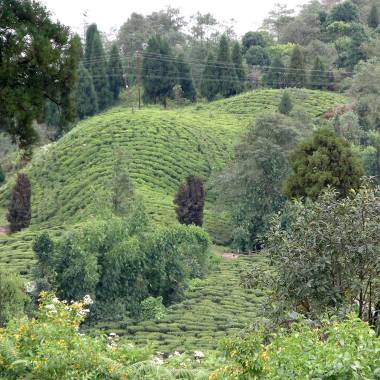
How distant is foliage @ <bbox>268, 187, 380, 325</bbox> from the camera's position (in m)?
11.2

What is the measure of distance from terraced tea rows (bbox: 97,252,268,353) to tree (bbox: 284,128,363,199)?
386 centimetres

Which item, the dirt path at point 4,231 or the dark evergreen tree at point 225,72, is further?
the dark evergreen tree at point 225,72

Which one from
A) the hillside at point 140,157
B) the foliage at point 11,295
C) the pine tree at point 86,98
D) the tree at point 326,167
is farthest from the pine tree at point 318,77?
the foliage at point 11,295

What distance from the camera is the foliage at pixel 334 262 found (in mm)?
11242

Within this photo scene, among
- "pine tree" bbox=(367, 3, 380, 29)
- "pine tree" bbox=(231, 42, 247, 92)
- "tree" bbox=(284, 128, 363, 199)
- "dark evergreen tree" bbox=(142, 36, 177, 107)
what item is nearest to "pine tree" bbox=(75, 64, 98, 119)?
"dark evergreen tree" bbox=(142, 36, 177, 107)

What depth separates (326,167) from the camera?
26.3m

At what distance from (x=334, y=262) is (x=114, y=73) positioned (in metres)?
48.6

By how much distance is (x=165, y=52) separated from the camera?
2309 inches

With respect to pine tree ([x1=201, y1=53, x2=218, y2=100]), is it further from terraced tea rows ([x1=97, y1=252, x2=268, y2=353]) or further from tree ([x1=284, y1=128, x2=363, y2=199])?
terraced tea rows ([x1=97, y1=252, x2=268, y2=353])

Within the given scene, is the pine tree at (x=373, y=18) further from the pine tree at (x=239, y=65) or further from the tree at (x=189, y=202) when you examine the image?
the tree at (x=189, y=202)

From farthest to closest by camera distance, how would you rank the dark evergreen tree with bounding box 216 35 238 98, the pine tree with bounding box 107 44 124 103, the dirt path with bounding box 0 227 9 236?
the pine tree with bounding box 107 44 124 103
the dark evergreen tree with bounding box 216 35 238 98
the dirt path with bounding box 0 227 9 236

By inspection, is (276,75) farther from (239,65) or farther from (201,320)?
(201,320)

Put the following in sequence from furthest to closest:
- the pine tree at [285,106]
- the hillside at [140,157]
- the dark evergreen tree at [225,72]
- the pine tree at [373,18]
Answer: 1. the pine tree at [373,18]
2. the dark evergreen tree at [225,72]
3. the pine tree at [285,106]
4. the hillside at [140,157]

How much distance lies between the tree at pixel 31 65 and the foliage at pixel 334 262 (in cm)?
402
